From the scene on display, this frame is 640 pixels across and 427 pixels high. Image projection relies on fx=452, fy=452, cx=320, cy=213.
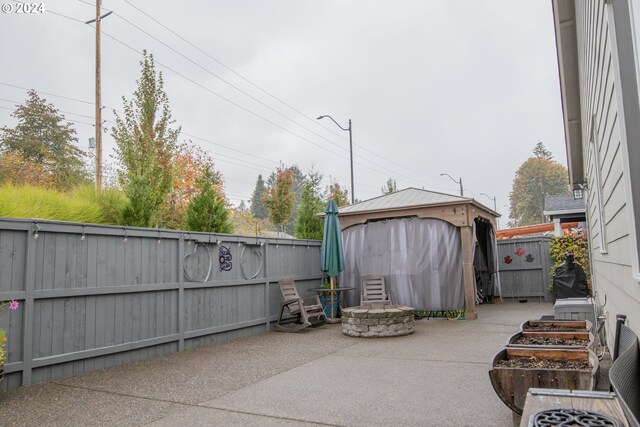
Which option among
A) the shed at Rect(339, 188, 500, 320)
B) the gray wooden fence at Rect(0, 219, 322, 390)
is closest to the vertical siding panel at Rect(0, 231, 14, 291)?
the gray wooden fence at Rect(0, 219, 322, 390)

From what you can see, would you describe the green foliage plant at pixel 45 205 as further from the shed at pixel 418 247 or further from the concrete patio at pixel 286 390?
the shed at pixel 418 247

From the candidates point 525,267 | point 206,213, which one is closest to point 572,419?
point 206,213

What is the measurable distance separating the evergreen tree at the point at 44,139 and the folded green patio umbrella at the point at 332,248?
16815 mm

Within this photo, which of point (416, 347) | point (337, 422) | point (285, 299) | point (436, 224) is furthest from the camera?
point (436, 224)

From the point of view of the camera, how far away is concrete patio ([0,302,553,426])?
3.31 metres

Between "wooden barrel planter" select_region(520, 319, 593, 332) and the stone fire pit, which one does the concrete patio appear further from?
"wooden barrel planter" select_region(520, 319, 593, 332)

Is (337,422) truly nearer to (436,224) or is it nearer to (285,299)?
(285,299)

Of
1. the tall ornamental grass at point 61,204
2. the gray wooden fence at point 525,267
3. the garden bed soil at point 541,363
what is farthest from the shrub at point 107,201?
the gray wooden fence at point 525,267

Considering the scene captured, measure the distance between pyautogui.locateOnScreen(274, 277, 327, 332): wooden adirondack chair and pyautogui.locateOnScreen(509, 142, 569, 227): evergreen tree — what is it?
48.3 meters

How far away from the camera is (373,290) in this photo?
8820 millimetres

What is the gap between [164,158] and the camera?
10.9m

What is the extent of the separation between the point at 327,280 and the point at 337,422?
250 inches

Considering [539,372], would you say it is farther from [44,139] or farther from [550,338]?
[44,139]

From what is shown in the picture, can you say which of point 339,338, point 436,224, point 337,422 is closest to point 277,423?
point 337,422
